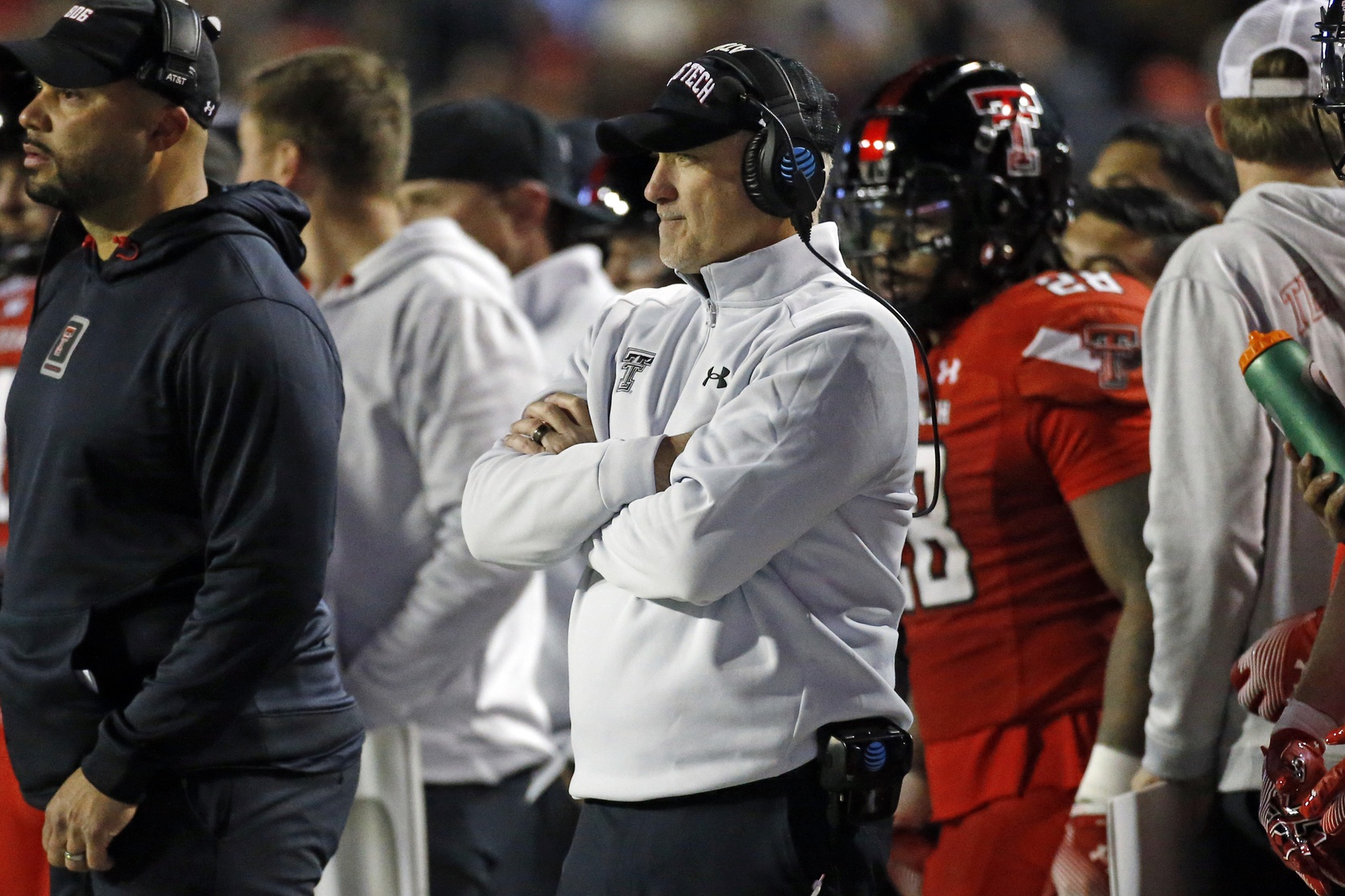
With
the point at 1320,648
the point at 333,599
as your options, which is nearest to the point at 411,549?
the point at 333,599

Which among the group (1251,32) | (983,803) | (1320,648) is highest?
(1251,32)

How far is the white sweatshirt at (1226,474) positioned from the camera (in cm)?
299

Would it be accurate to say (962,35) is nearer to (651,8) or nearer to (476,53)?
(651,8)

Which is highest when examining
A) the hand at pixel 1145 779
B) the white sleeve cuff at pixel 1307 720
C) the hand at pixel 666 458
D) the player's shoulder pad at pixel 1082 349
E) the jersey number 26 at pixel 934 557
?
the hand at pixel 666 458

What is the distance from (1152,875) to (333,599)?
193 cm

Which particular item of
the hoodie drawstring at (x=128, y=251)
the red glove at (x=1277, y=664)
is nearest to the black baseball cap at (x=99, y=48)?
the hoodie drawstring at (x=128, y=251)

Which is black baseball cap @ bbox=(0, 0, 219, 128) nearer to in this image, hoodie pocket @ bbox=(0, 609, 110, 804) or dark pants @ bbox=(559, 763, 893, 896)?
hoodie pocket @ bbox=(0, 609, 110, 804)

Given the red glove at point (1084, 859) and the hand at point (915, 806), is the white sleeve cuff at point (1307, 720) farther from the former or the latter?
the hand at point (915, 806)

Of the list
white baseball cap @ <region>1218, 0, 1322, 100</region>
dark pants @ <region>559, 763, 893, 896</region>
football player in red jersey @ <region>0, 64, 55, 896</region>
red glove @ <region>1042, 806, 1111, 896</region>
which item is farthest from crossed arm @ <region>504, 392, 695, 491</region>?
football player in red jersey @ <region>0, 64, 55, 896</region>

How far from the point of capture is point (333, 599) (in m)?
3.90

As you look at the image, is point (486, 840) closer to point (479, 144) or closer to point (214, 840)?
point (214, 840)

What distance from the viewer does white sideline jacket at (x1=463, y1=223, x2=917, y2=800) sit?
90.2 inches

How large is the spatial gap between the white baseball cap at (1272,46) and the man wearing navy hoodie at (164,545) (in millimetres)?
1796

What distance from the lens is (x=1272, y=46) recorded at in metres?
3.13
